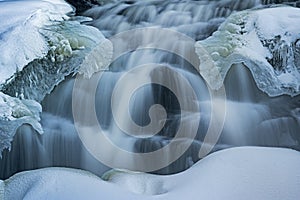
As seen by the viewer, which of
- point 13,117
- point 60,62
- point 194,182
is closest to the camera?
point 194,182

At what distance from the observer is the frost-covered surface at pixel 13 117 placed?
332 cm

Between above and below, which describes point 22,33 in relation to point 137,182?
above

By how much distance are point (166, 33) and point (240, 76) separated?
1133mm

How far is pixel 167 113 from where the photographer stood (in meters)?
3.76

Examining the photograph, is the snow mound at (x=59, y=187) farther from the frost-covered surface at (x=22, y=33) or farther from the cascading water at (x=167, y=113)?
the frost-covered surface at (x=22, y=33)

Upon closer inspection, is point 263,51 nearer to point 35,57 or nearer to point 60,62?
point 60,62

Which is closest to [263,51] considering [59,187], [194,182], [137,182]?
[194,182]

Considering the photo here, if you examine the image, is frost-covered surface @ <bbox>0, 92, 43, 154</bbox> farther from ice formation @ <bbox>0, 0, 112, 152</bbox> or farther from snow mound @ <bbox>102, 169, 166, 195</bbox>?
snow mound @ <bbox>102, 169, 166, 195</bbox>

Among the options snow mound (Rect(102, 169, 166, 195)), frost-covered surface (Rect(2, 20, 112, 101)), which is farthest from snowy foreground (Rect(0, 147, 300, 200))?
frost-covered surface (Rect(2, 20, 112, 101))

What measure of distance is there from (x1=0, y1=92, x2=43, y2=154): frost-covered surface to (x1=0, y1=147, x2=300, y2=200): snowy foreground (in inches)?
26.6

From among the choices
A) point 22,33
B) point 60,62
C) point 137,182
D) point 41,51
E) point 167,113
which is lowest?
point 167,113

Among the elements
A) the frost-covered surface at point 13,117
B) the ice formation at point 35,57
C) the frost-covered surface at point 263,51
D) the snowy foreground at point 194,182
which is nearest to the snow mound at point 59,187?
the snowy foreground at point 194,182

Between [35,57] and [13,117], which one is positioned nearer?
[13,117]

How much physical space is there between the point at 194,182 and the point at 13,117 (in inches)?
62.0
